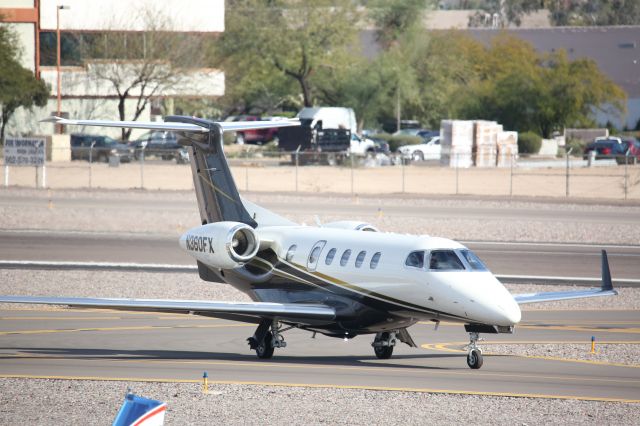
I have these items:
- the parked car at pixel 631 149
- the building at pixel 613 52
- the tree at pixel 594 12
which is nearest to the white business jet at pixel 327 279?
the parked car at pixel 631 149

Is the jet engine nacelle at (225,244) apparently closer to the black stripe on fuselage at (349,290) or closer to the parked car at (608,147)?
the black stripe on fuselage at (349,290)

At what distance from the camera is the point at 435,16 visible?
6585 inches

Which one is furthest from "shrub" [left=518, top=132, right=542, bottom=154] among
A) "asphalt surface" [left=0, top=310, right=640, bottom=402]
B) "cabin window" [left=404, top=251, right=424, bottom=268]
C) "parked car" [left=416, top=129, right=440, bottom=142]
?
"cabin window" [left=404, top=251, right=424, bottom=268]

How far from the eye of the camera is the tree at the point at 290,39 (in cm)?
10162

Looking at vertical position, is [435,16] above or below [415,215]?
above

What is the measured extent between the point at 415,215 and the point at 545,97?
49.5m

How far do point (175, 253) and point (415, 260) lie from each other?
19819mm

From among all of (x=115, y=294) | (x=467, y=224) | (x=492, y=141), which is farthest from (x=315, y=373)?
(x=492, y=141)

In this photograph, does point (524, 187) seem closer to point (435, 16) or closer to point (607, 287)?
point (607, 287)

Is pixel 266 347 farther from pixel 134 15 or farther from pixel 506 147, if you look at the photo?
pixel 134 15

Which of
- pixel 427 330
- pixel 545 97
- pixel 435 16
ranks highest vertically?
pixel 435 16

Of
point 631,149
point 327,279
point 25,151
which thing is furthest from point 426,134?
point 327,279

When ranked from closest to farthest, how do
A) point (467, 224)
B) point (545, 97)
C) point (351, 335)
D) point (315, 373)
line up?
point (315, 373) < point (351, 335) < point (467, 224) < point (545, 97)

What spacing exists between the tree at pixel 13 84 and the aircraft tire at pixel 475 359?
64.5 metres
